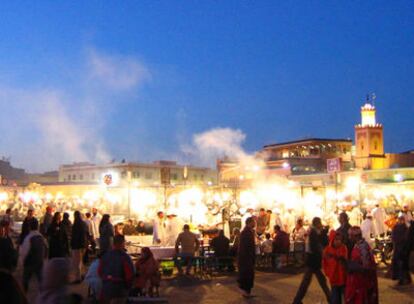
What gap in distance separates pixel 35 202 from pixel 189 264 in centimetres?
2142

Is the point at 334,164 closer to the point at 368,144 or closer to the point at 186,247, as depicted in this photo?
the point at 186,247

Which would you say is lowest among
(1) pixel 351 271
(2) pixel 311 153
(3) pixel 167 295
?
(3) pixel 167 295

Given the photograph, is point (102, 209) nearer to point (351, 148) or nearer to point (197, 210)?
point (197, 210)

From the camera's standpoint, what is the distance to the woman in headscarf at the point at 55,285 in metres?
4.57

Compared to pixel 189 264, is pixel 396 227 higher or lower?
higher

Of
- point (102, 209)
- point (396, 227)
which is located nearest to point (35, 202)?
point (102, 209)

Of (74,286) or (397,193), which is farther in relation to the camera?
(397,193)

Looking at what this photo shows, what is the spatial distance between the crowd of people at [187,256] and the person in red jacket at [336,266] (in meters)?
0.01

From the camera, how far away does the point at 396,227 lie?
43.2 feet

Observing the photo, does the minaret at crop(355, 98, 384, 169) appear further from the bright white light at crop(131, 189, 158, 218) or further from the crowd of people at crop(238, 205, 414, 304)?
the crowd of people at crop(238, 205, 414, 304)

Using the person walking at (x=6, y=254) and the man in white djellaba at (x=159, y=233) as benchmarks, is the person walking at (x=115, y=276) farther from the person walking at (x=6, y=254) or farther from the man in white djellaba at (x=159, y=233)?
the man in white djellaba at (x=159, y=233)

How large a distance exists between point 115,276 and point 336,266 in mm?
3463

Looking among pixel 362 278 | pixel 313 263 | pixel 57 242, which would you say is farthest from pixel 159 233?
pixel 362 278

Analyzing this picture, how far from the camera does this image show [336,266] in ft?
28.1
